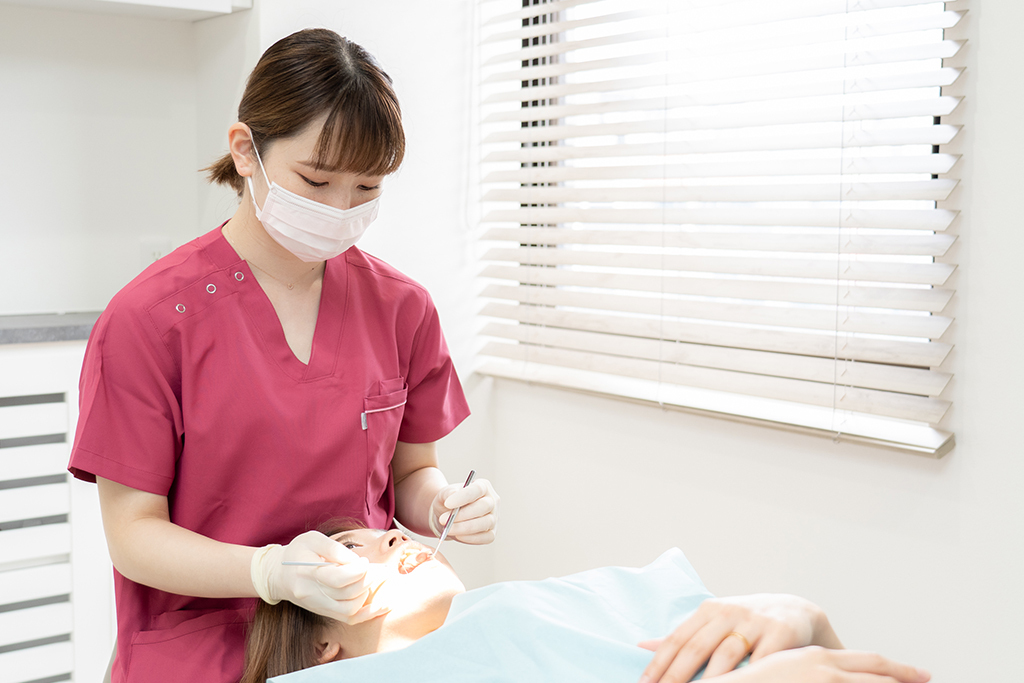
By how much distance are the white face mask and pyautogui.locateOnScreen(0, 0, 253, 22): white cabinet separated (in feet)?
2.86

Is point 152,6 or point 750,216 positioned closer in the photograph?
point 750,216

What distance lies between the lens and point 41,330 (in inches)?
70.3

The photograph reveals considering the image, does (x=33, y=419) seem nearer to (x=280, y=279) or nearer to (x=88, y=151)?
(x=88, y=151)

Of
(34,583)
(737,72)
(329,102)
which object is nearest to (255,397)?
(329,102)

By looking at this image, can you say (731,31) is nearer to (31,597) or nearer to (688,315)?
(688,315)

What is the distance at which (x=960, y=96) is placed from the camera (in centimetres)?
143

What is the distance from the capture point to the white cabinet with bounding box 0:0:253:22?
1874mm

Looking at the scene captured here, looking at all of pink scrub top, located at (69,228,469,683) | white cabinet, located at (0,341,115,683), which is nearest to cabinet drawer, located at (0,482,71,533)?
white cabinet, located at (0,341,115,683)

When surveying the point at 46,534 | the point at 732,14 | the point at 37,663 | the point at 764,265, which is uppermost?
the point at 732,14

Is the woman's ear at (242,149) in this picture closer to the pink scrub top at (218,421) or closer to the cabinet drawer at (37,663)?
the pink scrub top at (218,421)

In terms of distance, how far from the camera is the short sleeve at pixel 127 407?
1133 millimetres

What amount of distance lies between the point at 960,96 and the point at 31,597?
207cm

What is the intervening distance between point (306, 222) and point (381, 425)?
35 centimetres

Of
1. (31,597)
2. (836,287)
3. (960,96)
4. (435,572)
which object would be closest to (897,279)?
(836,287)
